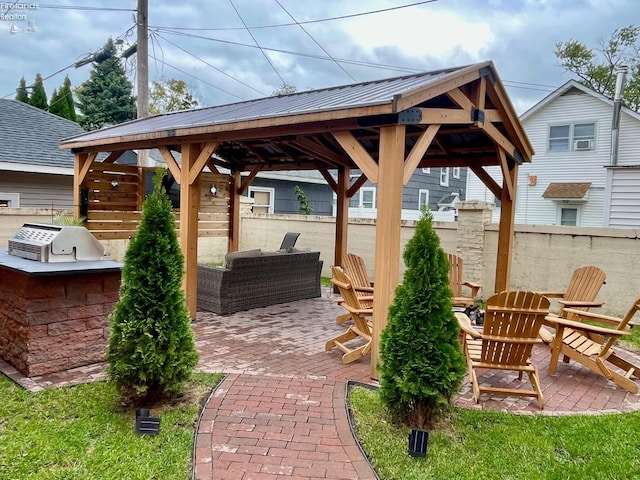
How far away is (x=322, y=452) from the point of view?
292 centimetres

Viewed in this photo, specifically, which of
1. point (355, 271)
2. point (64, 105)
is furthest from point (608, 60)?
point (64, 105)

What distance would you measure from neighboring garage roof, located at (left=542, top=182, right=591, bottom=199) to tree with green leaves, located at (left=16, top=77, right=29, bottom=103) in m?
21.3

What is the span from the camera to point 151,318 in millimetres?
3215

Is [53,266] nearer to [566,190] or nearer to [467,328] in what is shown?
[467,328]

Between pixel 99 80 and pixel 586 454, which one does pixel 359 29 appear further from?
pixel 586 454

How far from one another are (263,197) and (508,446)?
13.4 m

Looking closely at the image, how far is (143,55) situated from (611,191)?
34.1 feet

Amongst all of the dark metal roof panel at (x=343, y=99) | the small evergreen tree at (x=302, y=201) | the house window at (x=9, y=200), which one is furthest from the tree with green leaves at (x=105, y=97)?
the dark metal roof panel at (x=343, y=99)

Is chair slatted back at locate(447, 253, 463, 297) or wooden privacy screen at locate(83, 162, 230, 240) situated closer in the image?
chair slatted back at locate(447, 253, 463, 297)

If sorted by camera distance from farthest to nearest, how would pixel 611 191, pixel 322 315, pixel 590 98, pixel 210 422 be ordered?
pixel 590 98 → pixel 611 191 → pixel 322 315 → pixel 210 422

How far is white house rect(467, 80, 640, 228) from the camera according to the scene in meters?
15.1

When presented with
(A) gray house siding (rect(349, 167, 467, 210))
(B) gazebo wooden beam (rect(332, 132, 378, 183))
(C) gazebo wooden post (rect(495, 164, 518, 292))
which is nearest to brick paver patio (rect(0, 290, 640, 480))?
(C) gazebo wooden post (rect(495, 164, 518, 292))

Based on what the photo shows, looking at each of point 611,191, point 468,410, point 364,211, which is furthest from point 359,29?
point 468,410

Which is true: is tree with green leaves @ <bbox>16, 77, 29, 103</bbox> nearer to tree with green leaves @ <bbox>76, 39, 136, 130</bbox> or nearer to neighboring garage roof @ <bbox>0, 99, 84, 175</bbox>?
tree with green leaves @ <bbox>76, 39, 136, 130</bbox>
